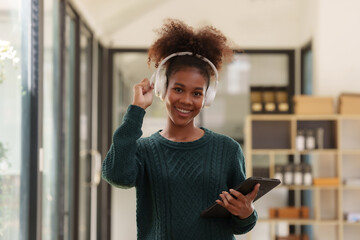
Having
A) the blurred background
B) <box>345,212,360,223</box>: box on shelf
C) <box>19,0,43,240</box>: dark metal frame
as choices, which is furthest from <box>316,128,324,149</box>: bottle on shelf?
<box>19,0,43,240</box>: dark metal frame

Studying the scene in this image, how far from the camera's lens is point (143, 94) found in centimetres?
140

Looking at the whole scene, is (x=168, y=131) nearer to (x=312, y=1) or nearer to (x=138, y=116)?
(x=138, y=116)

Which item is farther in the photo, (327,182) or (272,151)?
(272,151)

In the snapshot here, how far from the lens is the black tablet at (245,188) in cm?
130

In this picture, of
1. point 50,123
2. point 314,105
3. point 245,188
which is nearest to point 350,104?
point 314,105

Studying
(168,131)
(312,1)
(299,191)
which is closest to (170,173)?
(168,131)

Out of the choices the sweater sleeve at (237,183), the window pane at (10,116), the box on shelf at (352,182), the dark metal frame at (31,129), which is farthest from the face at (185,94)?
the box on shelf at (352,182)

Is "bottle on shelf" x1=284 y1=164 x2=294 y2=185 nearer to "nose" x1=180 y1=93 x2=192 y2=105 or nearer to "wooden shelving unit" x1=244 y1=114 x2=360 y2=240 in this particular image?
"wooden shelving unit" x1=244 y1=114 x2=360 y2=240

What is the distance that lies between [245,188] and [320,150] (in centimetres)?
406

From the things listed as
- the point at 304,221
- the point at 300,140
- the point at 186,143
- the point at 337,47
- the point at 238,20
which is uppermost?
the point at 238,20

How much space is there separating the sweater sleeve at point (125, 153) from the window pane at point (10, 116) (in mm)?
1197

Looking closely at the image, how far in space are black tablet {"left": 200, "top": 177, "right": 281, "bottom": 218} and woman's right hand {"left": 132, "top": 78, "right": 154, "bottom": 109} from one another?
27cm

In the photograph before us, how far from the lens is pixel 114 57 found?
6.41 m

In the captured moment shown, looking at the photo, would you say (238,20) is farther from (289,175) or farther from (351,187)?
(351,187)
